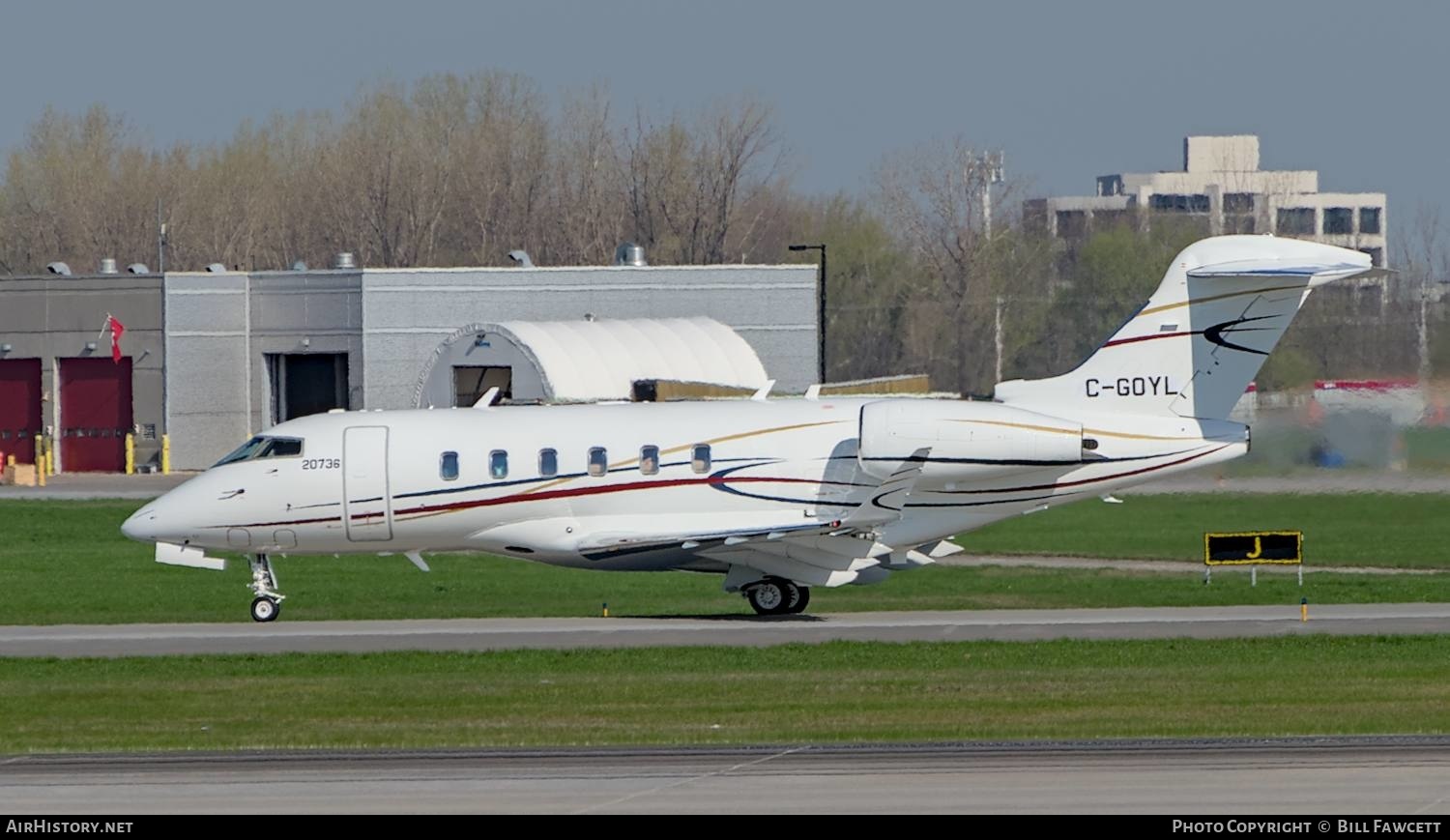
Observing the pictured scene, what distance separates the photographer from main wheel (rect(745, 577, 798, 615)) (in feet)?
101

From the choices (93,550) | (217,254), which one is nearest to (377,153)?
(217,254)

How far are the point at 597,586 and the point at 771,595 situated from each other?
8226 mm

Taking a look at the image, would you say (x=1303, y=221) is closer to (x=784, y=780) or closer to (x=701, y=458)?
(x=701, y=458)

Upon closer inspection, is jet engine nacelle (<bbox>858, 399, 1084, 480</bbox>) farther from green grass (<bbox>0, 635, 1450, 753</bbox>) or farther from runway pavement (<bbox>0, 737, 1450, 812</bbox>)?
runway pavement (<bbox>0, 737, 1450, 812</bbox>)

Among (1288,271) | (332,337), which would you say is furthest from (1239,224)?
(1288,271)

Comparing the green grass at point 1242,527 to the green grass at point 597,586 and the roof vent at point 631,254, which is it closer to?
the green grass at point 597,586

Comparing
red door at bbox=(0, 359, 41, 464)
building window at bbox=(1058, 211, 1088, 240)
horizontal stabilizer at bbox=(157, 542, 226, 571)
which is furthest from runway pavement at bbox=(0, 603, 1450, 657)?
building window at bbox=(1058, 211, 1088, 240)

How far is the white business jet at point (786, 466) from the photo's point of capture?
29625mm

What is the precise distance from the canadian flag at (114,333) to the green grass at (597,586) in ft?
94.9

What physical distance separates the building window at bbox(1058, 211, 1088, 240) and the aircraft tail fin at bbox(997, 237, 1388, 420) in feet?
253

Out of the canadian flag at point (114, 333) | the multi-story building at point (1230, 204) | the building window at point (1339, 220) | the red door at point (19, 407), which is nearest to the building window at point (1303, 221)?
the multi-story building at point (1230, 204)

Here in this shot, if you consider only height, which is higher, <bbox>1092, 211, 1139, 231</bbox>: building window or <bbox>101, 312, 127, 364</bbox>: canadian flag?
<bbox>1092, 211, 1139, 231</bbox>: building window

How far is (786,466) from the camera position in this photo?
30.0 m

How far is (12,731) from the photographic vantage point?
21078mm
